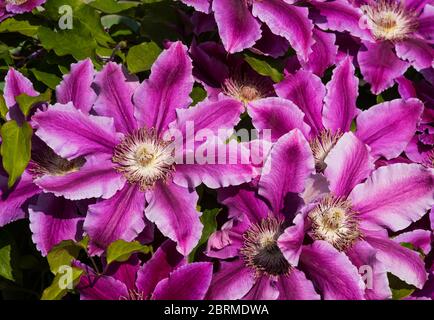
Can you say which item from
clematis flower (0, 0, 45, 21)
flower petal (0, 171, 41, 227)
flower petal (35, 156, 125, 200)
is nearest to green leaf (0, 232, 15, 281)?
flower petal (0, 171, 41, 227)

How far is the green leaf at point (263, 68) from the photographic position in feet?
3.69

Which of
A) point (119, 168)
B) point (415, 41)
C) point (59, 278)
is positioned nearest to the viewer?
point (59, 278)

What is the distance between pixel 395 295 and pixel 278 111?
343 millimetres

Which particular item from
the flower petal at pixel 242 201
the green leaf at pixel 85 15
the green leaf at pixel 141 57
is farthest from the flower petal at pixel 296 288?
the green leaf at pixel 85 15

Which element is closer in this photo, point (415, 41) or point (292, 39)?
point (292, 39)

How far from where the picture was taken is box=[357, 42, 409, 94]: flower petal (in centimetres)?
117

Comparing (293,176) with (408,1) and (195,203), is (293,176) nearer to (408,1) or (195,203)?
(195,203)

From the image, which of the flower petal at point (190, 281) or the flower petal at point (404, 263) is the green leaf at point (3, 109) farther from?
the flower petal at point (404, 263)

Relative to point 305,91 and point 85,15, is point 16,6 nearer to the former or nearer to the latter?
point 85,15

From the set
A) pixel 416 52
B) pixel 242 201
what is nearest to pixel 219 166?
pixel 242 201

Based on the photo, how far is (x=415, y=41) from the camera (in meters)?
1.27

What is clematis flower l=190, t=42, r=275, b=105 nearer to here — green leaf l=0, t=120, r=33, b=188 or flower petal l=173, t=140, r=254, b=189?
flower petal l=173, t=140, r=254, b=189

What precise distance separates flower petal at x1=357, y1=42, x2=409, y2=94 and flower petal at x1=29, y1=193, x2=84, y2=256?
565 millimetres
